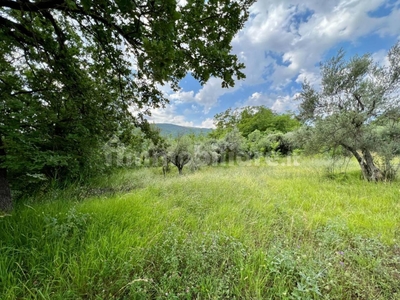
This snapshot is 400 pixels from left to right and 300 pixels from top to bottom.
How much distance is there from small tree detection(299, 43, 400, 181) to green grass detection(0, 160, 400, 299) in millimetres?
3254

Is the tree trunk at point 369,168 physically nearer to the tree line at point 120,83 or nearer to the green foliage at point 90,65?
the tree line at point 120,83

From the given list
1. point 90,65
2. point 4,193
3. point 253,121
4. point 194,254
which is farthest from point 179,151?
point 253,121

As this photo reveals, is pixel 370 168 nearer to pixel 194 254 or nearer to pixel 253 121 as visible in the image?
pixel 194 254

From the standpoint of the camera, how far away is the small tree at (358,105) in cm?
521

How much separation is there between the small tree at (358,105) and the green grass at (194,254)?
10.7 ft

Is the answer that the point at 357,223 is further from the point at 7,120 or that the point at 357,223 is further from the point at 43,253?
the point at 7,120

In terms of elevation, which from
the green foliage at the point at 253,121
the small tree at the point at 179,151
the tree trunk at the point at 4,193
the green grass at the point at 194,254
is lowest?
the green grass at the point at 194,254

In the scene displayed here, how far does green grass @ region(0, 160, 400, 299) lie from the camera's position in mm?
1460

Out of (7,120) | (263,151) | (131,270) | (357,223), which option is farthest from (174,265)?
(263,151)

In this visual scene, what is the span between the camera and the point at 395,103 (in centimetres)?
513

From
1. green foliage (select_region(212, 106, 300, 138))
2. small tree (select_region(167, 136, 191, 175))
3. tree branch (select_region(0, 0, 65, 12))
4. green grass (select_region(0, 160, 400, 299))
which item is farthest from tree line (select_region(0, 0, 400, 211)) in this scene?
green foliage (select_region(212, 106, 300, 138))

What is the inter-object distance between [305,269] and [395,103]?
6.70 meters

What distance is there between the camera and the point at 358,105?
18.5 feet

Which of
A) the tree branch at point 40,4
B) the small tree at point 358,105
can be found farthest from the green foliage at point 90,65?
the small tree at point 358,105
